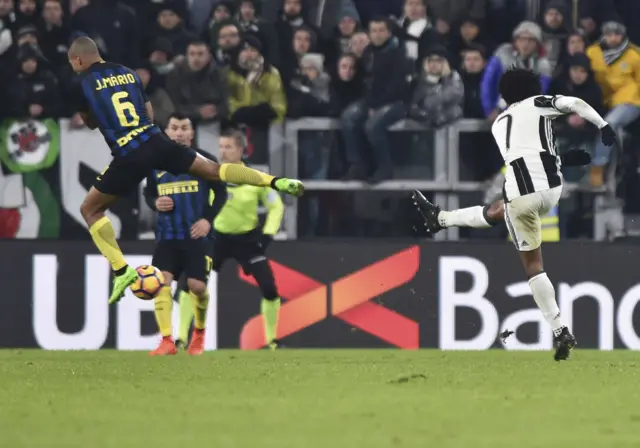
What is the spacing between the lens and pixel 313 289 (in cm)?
1388

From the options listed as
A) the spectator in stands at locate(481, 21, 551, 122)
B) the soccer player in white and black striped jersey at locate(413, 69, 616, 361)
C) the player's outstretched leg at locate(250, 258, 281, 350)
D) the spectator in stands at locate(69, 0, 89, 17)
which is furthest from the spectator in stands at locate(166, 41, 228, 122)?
the soccer player in white and black striped jersey at locate(413, 69, 616, 361)

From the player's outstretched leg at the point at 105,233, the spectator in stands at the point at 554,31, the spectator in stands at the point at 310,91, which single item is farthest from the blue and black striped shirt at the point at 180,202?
the spectator in stands at the point at 554,31

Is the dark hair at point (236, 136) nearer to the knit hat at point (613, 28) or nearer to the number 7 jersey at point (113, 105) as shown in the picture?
the number 7 jersey at point (113, 105)

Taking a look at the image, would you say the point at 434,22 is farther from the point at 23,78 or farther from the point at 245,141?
the point at 23,78

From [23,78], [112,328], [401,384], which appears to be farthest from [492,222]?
[23,78]

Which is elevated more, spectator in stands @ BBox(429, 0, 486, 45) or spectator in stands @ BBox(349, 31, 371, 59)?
spectator in stands @ BBox(429, 0, 486, 45)

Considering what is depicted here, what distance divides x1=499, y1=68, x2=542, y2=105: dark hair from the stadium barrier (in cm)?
355

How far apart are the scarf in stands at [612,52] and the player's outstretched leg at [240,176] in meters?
5.43

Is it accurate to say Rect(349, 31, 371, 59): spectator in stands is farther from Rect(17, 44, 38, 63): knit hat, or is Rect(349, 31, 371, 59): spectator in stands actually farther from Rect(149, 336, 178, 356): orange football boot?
Rect(149, 336, 178, 356): orange football boot

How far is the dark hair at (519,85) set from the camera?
10320mm

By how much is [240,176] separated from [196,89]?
13.9ft

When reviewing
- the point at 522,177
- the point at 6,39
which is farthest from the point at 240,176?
the point at 6,39

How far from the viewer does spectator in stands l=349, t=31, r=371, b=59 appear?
1441 centimetres

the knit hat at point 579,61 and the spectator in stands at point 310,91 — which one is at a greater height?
the knit hat at point 579,61
